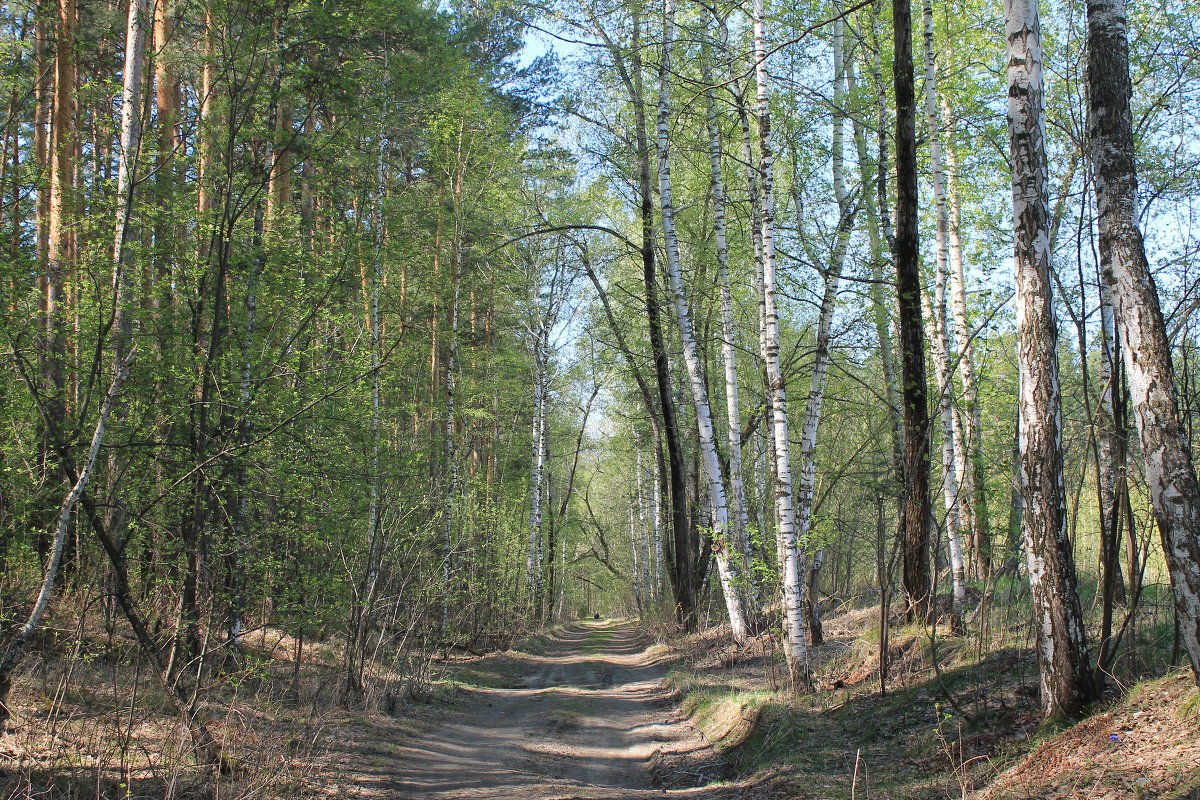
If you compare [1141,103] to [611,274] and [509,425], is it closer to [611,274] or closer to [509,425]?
[611,274]

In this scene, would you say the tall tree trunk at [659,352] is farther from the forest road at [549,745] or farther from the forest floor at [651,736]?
the forest floor at [651,736]

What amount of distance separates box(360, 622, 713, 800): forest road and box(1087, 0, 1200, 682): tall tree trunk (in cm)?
382

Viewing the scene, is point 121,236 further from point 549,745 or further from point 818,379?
point 818,379

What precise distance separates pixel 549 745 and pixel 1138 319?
22.0ft

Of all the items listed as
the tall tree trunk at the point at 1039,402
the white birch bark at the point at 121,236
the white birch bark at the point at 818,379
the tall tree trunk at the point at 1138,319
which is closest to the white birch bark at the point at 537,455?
the white birch bark at the point at 818,379

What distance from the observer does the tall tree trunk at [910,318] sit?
7504 mm

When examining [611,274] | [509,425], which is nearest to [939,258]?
[611,274]

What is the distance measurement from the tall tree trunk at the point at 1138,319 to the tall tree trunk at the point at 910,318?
10.3ft

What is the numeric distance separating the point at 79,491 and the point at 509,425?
69.7 feet

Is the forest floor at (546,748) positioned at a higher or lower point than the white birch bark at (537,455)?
lower

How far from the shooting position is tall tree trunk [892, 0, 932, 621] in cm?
750

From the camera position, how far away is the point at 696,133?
47.0 ft

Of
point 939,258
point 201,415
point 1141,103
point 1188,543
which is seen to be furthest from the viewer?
point 1141,103

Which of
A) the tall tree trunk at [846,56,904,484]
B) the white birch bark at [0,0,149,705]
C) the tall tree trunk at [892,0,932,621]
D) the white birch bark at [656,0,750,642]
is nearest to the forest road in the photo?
the white birch bark at [656,0,750,642]
